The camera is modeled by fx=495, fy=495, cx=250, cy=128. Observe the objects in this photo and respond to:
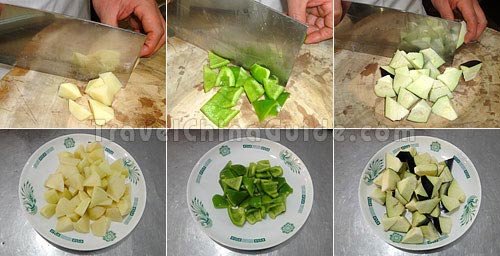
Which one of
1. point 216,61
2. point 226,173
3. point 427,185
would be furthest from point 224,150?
point 427,185

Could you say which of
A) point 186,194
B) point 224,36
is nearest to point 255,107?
point 224,36

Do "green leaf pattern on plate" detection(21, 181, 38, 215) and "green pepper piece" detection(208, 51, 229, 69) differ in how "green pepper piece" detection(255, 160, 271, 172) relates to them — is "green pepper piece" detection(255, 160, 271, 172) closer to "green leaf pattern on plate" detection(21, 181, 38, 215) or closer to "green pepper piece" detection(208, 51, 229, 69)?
"green pepper piece" detection(208, 51, 229, 69)

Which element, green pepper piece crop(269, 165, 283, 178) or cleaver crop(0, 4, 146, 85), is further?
green pepper piece crop(269, 165, 283, 178)

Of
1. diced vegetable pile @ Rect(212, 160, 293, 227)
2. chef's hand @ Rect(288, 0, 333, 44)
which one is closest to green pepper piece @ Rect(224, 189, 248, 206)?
diced vegetable pile @ Rect(212, 160, 293, 227)

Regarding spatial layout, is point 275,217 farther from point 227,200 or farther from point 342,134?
point 342,134

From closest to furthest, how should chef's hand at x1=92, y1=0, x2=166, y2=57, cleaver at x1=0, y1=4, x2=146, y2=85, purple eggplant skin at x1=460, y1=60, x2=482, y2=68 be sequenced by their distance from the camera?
1. cleaver at x1=0, y1=4, x2=146, y2=85
2. chef's hand at x1=92, y1=0, x2=166, y2=57
3. purple eggplant skin at x1=460, y1=60, x2=482, y2=68

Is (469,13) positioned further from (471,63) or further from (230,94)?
(230,94)

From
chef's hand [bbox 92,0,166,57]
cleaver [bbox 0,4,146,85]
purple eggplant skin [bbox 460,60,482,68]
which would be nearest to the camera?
cleaver [bbox 0,4,146,85]
